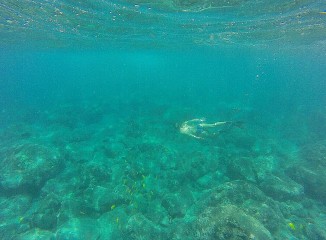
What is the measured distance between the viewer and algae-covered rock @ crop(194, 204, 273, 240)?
6450 mm

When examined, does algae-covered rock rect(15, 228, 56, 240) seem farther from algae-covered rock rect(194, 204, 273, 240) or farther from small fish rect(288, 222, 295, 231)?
small fish rect(288, 222, 295, 231)

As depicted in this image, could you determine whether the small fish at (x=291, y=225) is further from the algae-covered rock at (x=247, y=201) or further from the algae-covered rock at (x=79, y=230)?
the algae-covered rock at (x=79, y=230)

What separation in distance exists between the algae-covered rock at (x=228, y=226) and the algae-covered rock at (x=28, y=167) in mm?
8280

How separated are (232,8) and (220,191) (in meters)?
11.4

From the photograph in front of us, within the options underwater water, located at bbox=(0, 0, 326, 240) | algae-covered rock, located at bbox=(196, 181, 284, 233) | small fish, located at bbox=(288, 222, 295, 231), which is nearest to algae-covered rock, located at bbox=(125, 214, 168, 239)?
underwater water, located at bbox=(0, 0, 326, 240)

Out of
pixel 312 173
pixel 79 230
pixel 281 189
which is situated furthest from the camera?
pixel 312 173

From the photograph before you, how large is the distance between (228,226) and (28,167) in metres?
9.97

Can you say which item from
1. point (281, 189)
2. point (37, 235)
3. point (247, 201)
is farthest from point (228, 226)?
point (37, 235)

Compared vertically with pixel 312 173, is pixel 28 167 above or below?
above

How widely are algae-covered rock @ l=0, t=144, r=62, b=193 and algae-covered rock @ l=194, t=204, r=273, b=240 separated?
8.28m

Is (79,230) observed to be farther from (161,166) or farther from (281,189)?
(281,189)

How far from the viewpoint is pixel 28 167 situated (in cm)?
1065

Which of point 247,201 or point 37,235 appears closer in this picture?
point 37,235

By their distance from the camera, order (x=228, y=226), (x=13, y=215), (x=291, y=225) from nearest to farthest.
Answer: (x=228, y=226) < (x=291, y=225) < (x=13, y=215)
